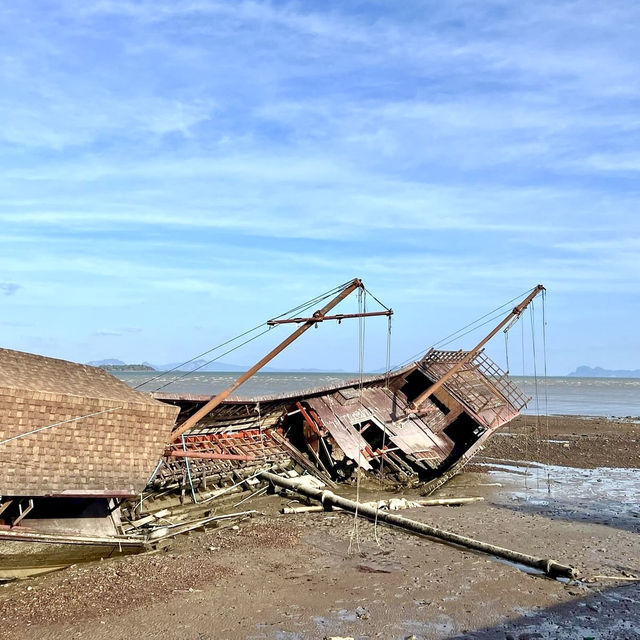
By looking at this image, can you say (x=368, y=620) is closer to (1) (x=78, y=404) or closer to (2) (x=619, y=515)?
(1) (x=78, y=404)

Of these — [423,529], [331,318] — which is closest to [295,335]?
[331,318]

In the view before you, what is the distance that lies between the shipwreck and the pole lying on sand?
1413 millimetres

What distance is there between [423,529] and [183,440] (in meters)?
6.74

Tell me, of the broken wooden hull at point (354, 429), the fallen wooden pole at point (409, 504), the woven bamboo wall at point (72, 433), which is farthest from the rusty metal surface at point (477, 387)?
the woven bamboo wall at point (72, 433)

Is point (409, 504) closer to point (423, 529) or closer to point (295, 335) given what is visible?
point (423, 529)

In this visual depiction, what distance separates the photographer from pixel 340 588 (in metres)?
11.6

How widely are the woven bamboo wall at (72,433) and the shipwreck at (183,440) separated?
20 mm

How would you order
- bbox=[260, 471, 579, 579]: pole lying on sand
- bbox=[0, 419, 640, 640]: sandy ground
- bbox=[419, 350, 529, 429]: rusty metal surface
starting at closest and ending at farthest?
bbox=[0, 419, 640, 640]: sandy ground
bbox=[260, 471, 579, 579]: pole lying on sand
bbox=[419, 350, 529, 429]: rusty metal surface

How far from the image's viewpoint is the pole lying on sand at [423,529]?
40.7 feet

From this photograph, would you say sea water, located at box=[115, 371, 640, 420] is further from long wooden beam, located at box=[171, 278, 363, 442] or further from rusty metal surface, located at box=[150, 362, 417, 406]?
long wooden beam, located at box=[171, 278, 363, 442]

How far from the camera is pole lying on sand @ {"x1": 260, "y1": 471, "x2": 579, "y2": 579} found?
12.4m

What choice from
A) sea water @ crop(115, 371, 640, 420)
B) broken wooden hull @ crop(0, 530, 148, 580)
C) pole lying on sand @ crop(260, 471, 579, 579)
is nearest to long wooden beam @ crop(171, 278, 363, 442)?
pole lying on sand @ crop(260, 471, 579, 579)

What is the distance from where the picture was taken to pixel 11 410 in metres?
11.3

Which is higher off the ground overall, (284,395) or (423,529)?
(284,395)
